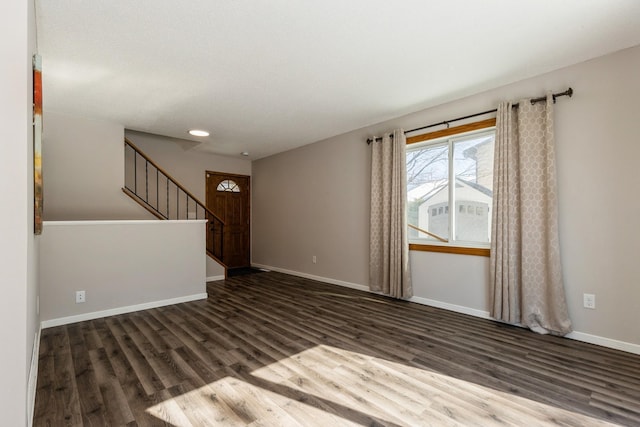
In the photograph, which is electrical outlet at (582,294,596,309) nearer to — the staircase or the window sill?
the window sill

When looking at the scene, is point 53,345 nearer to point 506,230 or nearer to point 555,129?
point 506,230

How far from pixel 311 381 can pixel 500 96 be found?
3.37m

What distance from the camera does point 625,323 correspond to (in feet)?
8.41

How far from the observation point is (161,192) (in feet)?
18.6

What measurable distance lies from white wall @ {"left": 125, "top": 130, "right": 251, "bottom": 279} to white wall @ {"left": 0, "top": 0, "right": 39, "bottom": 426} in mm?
4238

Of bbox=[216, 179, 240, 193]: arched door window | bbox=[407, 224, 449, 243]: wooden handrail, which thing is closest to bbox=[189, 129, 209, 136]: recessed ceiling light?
bbox=[216, 179, 240, 193]: arched door window

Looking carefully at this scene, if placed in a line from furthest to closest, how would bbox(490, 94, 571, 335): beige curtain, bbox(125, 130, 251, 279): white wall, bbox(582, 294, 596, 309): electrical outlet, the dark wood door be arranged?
the dark wood door
bbox(125, 130, 251, 279): white wall
bbox(490, 94, 571, 335): beige curtain
bbox(582, 294, 596, 309): electrical outlet

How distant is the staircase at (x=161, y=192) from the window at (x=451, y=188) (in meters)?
3.43

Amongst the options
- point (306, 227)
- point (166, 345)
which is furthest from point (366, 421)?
point (306, 227)

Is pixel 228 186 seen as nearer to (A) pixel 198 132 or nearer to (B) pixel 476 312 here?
(A) pixel 198 132

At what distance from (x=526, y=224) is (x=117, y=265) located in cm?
453

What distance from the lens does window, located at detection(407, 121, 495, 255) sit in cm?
353

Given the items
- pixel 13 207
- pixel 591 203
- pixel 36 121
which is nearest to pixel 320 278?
pixel 591 203

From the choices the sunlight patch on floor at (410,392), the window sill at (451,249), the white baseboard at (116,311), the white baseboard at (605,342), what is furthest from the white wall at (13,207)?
the white baseboard at (605,342)
